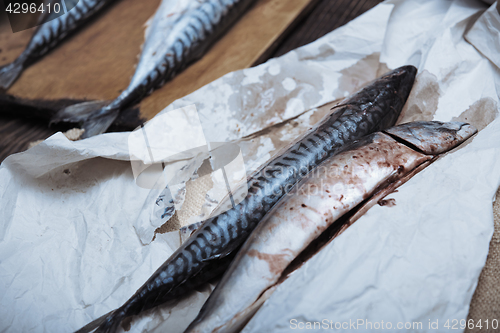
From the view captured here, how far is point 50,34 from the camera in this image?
211 centimetres

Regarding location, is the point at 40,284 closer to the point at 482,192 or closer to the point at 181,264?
the point at 181,264

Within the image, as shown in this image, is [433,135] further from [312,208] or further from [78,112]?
[78,112]

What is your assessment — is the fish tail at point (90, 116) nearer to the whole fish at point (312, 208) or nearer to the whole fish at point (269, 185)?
the whole fish at point (269, 185)

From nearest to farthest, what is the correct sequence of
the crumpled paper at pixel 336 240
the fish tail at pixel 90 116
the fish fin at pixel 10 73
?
the crumpled paper at pixel 336 240 < the fish tail at pixel 90 116 < the fish fin at pixel 10 73

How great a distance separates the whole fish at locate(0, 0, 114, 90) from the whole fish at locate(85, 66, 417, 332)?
5.39 feet

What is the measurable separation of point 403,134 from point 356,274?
1.97 feet

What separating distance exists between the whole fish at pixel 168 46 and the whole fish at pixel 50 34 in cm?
50

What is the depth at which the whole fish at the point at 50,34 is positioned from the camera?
6.38ft

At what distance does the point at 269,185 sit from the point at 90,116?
3.75 ft

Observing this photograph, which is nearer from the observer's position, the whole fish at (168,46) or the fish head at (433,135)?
the fish head at (433,135)

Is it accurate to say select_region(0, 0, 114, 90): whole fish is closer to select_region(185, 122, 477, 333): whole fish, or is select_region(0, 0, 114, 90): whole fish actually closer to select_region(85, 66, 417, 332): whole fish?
select_region(85, 66, 417, 332): whole fish

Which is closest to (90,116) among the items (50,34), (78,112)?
(78,112)

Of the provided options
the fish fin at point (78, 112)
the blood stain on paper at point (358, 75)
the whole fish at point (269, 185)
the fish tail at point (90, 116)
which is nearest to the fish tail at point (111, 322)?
the whole fish at point (269, 185)

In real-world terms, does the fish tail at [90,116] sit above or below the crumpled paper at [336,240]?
above
